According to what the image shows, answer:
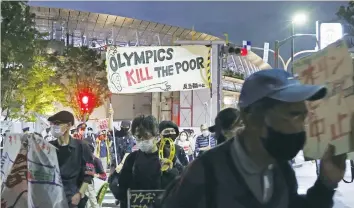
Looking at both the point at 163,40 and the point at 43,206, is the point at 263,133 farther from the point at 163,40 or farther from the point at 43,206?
the point at 163,40

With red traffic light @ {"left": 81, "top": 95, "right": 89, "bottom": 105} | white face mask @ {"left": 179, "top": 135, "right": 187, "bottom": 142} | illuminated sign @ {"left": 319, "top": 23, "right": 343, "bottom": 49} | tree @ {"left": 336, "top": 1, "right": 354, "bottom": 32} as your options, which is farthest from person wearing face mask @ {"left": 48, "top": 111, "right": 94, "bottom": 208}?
red traffic light @ {"left": 81, "top": 95, "right": 89, "bottom": 105}

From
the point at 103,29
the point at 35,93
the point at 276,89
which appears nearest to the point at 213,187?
the point at 276,89

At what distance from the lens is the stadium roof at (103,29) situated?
166ft

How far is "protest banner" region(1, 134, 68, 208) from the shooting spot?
4676 millimetres

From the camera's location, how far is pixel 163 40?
57219 millimetres

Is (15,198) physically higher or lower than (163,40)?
lower

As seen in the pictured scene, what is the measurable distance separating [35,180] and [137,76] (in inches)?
165

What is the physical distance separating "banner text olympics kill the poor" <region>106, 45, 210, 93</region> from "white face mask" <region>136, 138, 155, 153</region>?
3.85m

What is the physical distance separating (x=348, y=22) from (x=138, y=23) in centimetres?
3392

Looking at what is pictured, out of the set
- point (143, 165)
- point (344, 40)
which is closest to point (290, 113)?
point (344, 40)

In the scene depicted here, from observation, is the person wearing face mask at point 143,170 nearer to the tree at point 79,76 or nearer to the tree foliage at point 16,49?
the tree foliage at point 16,49

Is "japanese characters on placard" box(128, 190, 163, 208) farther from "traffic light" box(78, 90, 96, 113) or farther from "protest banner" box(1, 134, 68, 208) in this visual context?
"traffic light" box(78, 90, 96, 113)

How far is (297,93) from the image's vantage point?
1.72 m

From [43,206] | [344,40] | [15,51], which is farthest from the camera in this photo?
[15,51]
